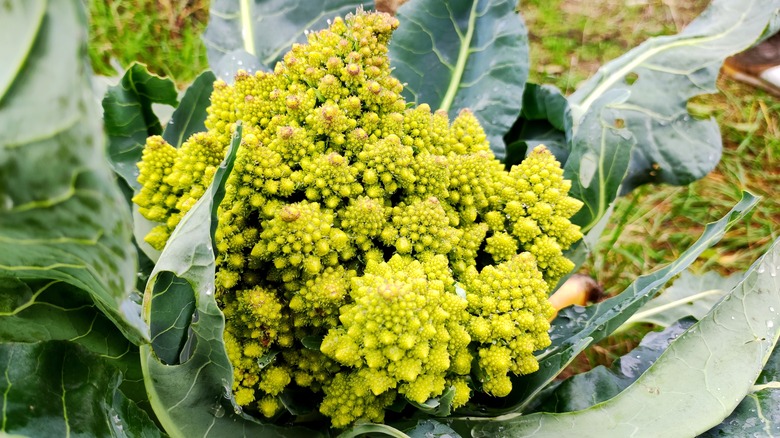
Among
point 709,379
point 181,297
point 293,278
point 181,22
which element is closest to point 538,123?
point 709,379

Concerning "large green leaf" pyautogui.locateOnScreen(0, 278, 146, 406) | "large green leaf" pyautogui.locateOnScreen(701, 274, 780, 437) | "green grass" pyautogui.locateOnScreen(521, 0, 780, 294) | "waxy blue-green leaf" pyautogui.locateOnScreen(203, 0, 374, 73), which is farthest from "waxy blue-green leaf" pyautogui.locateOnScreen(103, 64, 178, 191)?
"green grass" pyautogui.locateOnScreen(521, 0, 780, 294)

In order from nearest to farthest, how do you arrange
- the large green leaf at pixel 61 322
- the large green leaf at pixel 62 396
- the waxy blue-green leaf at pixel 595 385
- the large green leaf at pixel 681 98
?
the large green leaf at pixel 62 396
the large green leaf at pixel 61 322
the waxy blue-green leaf at pixel 595 385
the large green leaf at pixel 681 98

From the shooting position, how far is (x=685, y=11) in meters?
2.46

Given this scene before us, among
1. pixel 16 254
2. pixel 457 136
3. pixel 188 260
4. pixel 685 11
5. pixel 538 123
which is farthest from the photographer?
pixel 685 11

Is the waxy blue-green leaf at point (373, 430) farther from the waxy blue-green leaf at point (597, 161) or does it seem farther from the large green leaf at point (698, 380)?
the waxy blue-green leaf at point (597, 161)

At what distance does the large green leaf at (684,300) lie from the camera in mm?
1578

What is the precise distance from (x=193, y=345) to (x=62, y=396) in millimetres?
243

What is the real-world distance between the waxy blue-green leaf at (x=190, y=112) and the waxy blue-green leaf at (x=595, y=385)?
39.0 inches

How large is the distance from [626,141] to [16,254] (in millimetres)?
1170

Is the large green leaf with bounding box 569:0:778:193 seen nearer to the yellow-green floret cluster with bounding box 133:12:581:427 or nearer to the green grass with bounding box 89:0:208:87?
the yellow-green floret cluster with bounding box 133:12:581:427

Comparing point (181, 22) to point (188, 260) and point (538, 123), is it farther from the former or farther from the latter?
point (188, 260)

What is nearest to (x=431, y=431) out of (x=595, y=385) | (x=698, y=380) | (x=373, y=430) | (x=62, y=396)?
(x=373, y=430)

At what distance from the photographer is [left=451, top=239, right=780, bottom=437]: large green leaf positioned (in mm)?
1043

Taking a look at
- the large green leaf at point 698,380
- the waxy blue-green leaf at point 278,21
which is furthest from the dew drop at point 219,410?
the waxy blue-green leaf at point 278,21
